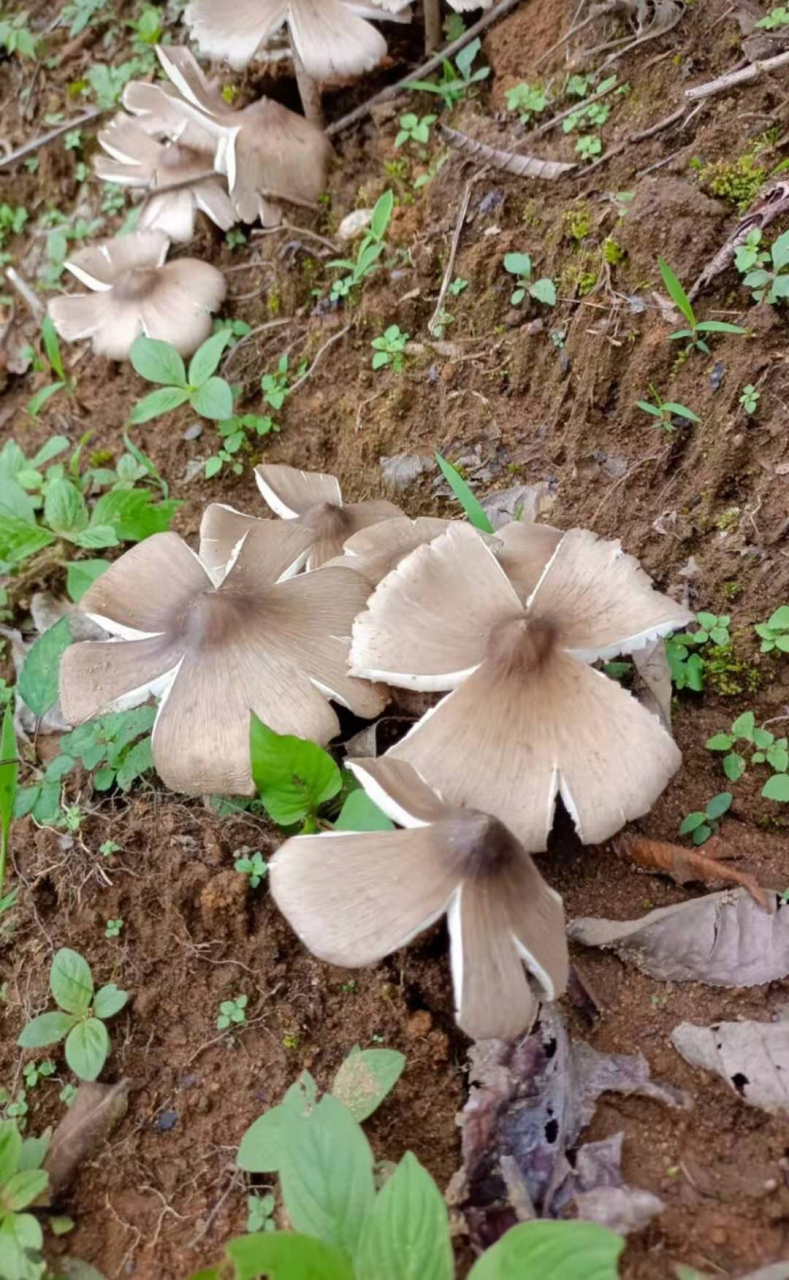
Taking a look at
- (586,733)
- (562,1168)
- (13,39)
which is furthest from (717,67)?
(13,39)

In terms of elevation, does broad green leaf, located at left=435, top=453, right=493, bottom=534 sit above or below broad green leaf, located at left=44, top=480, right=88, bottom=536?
below

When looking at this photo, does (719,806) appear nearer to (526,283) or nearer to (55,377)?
(526,283)

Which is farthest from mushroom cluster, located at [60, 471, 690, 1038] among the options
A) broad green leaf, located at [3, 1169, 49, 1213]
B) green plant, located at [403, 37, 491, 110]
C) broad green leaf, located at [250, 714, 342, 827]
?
green plant, located at [403, 37, 491, 110]

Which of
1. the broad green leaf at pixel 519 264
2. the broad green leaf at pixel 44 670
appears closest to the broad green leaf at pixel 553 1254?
the broad green leaf at pixel 44 670

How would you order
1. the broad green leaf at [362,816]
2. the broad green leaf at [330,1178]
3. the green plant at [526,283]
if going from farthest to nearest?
1. the green plant at [526,283]
2. the broad green leaf at [362,816]
3. the broad green leaf at [330,1178]

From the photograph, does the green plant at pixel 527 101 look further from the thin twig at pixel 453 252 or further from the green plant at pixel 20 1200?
the green plant at pixel 20 1200

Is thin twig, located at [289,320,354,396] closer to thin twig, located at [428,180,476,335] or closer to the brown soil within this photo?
the brown soil

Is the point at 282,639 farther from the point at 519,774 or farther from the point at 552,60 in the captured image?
the point at 552,60
